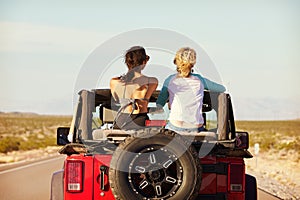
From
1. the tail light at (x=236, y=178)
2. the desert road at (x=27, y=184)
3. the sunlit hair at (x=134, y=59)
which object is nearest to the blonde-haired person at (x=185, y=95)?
the sunlit hair at (x=134, y=59)

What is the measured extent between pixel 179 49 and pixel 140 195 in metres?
1.98

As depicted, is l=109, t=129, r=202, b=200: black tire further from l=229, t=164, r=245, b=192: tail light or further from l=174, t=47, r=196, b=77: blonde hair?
l=174, t=47, r=196, b=77: blonde hair

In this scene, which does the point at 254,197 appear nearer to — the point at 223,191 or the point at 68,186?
the point at 223,191

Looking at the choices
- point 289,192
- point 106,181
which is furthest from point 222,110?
point 289,192

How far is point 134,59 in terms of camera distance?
8617 mm

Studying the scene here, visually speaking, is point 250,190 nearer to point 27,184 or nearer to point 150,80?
point 150,80

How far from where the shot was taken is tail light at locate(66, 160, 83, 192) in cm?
777

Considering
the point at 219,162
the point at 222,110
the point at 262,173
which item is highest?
the point at 222,110

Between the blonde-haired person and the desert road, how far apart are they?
22.9ft

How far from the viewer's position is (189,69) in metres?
8.20

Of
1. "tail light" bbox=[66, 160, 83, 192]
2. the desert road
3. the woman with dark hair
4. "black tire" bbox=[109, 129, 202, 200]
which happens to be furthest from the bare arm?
the desert road

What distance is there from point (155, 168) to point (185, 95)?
130cm

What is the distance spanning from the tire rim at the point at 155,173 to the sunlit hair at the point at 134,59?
1.66 m

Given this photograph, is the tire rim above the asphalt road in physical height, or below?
above
